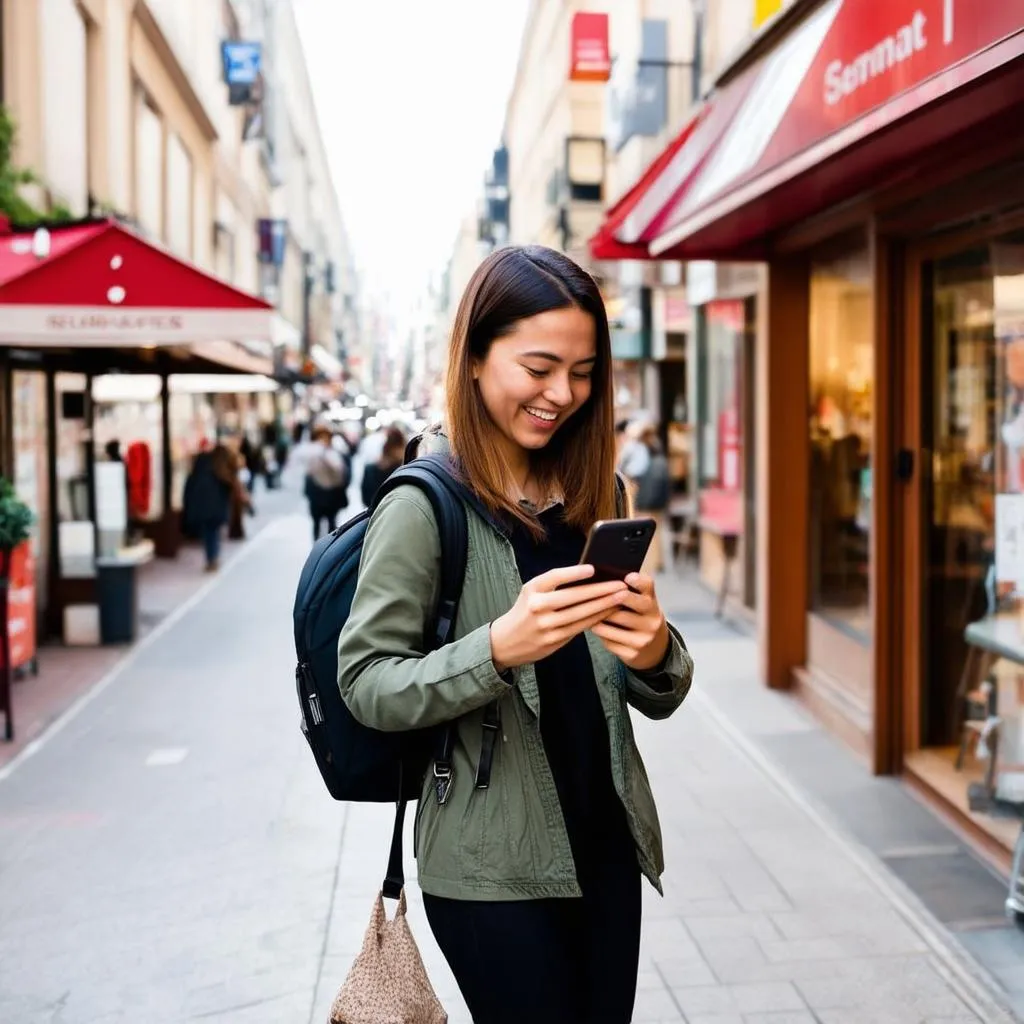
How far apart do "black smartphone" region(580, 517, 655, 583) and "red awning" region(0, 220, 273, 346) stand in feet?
21.3

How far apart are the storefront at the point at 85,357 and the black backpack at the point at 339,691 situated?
6061mm

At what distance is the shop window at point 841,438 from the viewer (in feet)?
23.8

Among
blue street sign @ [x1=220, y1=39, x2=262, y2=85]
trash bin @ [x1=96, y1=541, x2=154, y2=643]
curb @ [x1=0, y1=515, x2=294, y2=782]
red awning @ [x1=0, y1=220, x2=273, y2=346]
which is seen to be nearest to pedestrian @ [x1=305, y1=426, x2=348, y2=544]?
curb @ [x1=0, y1=515, x2=294, y2=782]

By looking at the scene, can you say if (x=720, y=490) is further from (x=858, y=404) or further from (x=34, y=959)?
(x=34, y=959)

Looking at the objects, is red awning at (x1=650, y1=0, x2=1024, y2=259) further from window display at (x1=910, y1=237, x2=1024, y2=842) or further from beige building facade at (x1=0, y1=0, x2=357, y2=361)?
beige building facade at (x1=0, y1=0, x2=357, y2=361)

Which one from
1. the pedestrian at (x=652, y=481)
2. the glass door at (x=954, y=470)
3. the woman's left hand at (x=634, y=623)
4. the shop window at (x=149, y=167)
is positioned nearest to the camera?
the woman's left hand at (x=634, y=623)

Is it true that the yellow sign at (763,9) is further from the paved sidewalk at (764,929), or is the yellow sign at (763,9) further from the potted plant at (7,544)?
the potted plant at (7,544)

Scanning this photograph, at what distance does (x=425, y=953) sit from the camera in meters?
4.46

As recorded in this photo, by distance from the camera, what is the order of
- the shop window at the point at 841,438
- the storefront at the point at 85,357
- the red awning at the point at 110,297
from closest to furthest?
the shop window at the point at 841,438 < the red awning at the point at 110,297 < the storefront at the point at 85,357

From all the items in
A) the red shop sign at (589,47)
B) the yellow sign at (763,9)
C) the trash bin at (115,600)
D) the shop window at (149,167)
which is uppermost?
the red shop sign at (589,47)

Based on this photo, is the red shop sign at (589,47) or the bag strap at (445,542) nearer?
the bag strap at (445,542)

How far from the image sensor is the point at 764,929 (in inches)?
181

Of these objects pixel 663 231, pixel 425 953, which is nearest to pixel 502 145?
pixel 663 231

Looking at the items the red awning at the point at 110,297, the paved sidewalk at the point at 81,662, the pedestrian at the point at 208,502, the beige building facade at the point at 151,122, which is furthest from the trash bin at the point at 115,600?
the pedestrian at the point at 208,502
